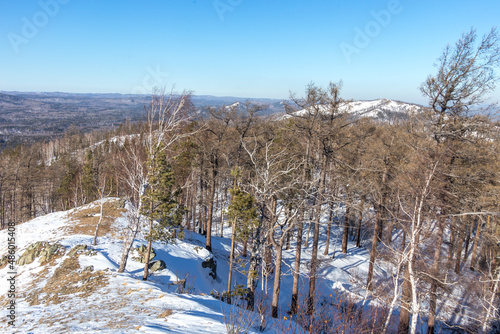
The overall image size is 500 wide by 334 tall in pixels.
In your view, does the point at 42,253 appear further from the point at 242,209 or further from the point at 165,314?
the point at 242,209

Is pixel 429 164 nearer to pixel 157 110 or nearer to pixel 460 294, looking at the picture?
pixel 157 110

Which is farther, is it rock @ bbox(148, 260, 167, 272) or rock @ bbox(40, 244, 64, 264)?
rock @ bbox(148, 260, 167, 272)

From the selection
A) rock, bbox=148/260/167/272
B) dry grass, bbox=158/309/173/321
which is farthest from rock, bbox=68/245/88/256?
dry grass, bbox=158/309/173/321

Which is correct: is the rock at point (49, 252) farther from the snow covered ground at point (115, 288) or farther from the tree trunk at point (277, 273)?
the tree trunk at point (277, 273)

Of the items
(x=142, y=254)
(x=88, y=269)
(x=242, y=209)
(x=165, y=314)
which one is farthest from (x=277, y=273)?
(x=88, y=269)

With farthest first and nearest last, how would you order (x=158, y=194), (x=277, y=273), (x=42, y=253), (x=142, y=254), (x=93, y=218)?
(x=93, y=218), (x=142, y=254), (x=42, y=253), (x=158, y=194), (x=277, y=273)

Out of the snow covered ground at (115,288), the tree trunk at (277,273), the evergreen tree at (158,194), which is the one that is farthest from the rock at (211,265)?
the tree trunk at (277,273)

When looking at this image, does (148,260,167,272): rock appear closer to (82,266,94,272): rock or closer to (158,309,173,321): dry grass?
(82,266,94,272): rock

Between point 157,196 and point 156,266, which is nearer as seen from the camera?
point 157,196

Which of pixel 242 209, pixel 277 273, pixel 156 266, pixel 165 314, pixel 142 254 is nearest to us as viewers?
pixel 165 314

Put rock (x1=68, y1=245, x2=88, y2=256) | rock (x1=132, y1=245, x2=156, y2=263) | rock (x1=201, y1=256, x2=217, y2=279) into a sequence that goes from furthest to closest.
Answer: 1. rock (x1=201, y1=256, x2=217, y2=279)
2. rock (x1=132, y1=245, x2=156, y2=263)
3. rock (x1=68, y1=245, x2=88, y2=256)

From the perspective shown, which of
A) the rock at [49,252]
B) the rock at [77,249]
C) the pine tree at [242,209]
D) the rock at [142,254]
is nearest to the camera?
the pine tree at [242,209]

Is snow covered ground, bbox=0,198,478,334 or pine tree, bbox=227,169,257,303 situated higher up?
pine tree, bbox=227,169,257,303
